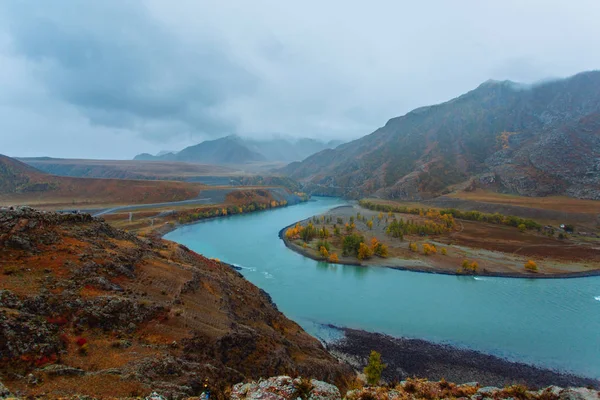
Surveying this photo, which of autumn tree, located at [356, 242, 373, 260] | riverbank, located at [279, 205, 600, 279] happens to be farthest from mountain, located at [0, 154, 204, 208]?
autumn tree, located at [356, 242, 373, 260]

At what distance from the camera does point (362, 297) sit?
40.5 meters

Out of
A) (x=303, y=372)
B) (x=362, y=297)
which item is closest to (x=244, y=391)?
(x=303, y=372)

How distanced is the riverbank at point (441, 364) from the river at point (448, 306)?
175cm

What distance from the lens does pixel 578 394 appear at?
963 centimetres

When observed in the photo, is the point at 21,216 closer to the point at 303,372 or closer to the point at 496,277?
the point at 303,372

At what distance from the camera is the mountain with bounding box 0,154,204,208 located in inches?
3981

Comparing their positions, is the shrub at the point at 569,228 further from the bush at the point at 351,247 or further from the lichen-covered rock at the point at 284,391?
the lichen-covered rock at the point at 284,391

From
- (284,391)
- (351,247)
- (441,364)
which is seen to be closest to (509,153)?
(351,247)

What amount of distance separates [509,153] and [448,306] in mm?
144213

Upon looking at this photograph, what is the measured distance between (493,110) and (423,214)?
142 meters

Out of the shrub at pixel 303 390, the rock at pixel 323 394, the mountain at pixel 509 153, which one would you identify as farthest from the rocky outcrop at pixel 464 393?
the mountain at pixel 509 153

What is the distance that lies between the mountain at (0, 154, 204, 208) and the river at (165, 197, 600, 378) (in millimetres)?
66260

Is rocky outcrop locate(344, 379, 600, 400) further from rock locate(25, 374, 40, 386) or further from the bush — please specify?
the bush

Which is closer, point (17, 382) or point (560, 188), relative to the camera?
point (17, 382)
